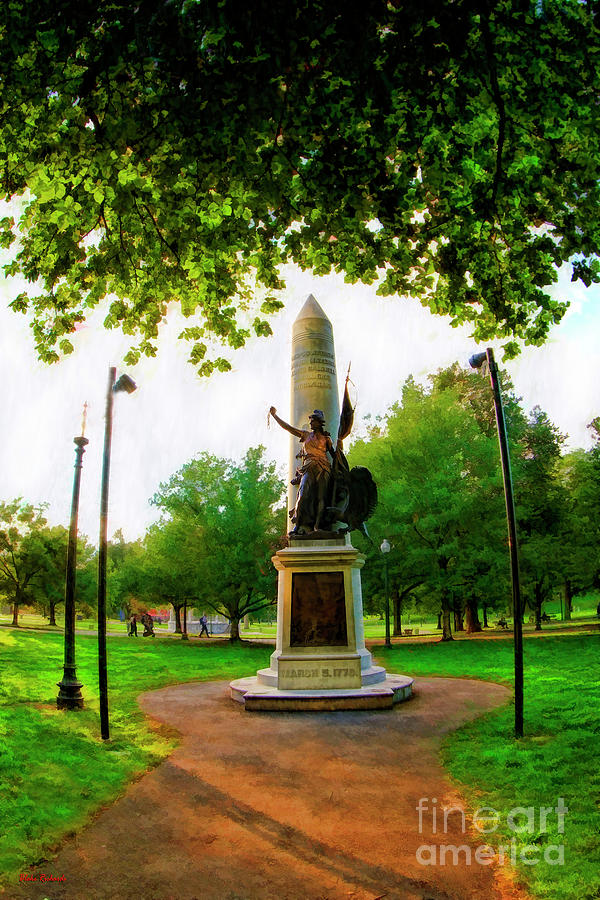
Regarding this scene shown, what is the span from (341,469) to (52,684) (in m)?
7.85

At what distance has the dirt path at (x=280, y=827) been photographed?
4027 millimetres

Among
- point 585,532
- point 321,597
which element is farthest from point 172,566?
point 585,532

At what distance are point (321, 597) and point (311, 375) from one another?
5.73 m

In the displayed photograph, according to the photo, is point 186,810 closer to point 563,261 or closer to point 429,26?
point 563,261

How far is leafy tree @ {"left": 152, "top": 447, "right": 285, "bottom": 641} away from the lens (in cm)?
2731

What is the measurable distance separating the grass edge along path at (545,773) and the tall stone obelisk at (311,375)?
662cm

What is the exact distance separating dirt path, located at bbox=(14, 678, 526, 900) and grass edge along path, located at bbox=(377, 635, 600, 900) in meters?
0.27

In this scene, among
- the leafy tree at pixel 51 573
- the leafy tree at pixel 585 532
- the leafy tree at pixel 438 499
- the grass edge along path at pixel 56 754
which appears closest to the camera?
the grass edge along path at pixel 56 754

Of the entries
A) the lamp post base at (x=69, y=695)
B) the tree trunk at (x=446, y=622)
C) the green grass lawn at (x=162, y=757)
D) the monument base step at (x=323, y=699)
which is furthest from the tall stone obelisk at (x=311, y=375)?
the tree trunk at (x=446, y=622)

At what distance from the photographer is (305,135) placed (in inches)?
177

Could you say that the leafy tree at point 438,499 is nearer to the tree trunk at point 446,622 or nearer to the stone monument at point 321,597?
the tree trunk at point 446,622

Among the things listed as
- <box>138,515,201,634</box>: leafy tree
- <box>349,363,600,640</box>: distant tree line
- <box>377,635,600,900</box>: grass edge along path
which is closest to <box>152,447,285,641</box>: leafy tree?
<box>138,515,201,634</box>: leafy tree
